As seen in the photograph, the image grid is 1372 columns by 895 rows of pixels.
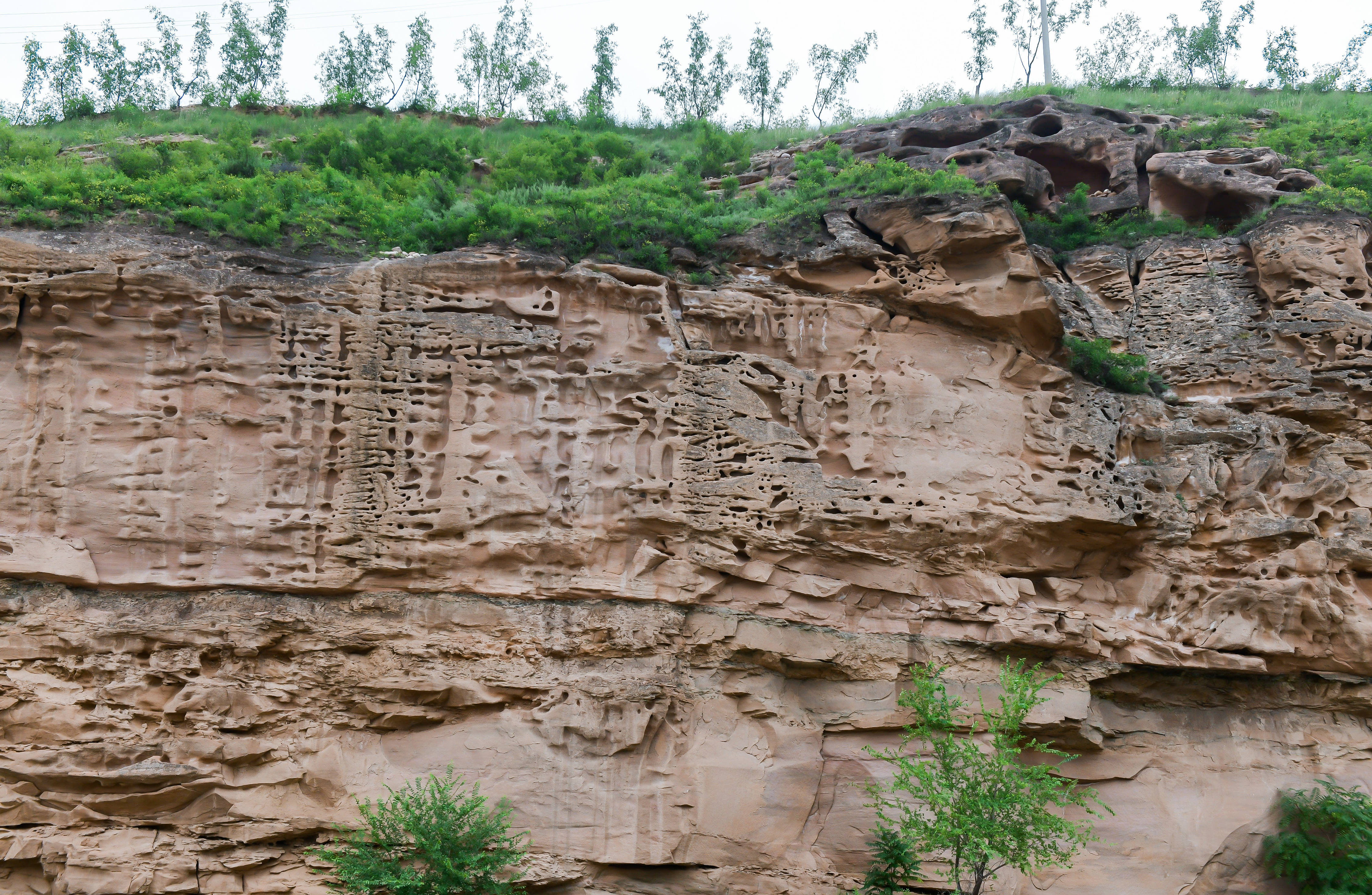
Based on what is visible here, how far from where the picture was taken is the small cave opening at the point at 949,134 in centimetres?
1498

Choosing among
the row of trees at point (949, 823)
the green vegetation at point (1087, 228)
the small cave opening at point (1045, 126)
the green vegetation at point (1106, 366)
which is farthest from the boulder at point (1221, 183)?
the row of trees at point (949, 823)

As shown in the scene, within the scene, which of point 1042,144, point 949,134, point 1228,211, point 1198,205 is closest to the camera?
point 1228,211

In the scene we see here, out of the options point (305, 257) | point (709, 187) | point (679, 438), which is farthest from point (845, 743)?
point (709, 187)

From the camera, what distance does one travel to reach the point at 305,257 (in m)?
10.5

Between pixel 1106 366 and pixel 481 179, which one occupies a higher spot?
pixel 481 179

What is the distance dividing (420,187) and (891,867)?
32.0 feet

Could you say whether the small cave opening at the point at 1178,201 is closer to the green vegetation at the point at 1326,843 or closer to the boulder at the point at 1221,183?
the boulder at the point at 1221,183

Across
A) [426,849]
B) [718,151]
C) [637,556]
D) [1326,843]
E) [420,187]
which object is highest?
[718,151]

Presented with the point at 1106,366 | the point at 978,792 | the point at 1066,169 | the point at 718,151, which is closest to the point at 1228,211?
the point at 1066,169

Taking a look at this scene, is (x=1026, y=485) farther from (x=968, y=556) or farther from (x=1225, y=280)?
(x=1225, y=280)

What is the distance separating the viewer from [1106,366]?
38.5 ft

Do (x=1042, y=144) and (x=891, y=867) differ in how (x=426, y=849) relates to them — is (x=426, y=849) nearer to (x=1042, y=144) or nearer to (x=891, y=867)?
(x=891, y=867)

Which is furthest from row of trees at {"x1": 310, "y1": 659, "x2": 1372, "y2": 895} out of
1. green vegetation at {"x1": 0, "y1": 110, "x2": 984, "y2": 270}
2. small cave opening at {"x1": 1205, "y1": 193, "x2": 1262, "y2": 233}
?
small cave opening at {"x1": 1205, "y1": 193, "x2": 1262, "y2": 233}

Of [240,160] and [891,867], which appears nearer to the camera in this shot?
[891,867]
